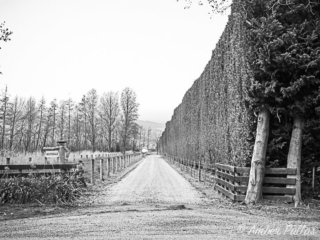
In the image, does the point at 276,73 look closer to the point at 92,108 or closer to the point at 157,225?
the point at 157,225

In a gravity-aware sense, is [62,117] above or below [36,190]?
above

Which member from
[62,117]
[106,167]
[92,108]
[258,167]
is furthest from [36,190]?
[62,117]

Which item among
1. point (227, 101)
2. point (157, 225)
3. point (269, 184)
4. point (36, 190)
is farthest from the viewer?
point (227, 101)

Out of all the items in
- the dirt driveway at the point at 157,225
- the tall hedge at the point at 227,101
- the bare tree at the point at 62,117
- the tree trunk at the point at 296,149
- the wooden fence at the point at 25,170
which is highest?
the bare tree at the point at 62,117

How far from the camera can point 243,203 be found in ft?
30.8

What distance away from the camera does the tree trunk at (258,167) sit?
9211 millimetres

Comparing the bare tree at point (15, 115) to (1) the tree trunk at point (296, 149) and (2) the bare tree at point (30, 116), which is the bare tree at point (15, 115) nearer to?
(2) the bare tree at point (30, 116)

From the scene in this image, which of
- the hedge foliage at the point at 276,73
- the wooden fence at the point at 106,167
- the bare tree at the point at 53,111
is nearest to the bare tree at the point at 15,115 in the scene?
the bare tree at the point at 53,111

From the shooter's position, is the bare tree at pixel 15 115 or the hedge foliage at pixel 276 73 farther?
the bare tree at pixel 15 115

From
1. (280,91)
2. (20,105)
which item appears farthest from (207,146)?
(20,105)

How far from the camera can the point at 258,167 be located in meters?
9.24

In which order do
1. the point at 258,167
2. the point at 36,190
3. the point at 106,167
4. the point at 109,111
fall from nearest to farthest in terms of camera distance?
the point at 258,167 < the point at 36,190 < the point at 106,167 < the point at 109,111

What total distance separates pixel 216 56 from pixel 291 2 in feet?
25.9

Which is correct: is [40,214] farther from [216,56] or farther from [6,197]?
[216,56]
